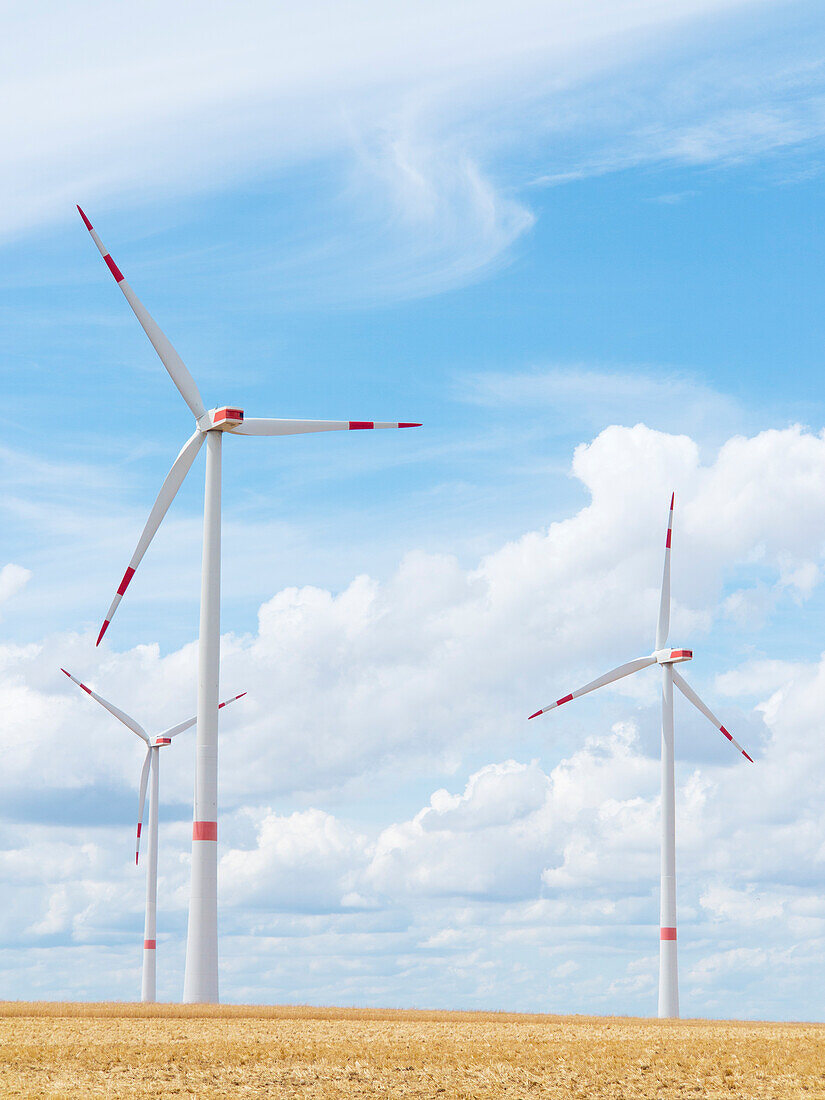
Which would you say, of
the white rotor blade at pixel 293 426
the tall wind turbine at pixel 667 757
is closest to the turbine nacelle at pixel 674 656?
the tall wind turbine at pixel 667 757

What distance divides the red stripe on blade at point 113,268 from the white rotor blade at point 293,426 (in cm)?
Answer: 1008

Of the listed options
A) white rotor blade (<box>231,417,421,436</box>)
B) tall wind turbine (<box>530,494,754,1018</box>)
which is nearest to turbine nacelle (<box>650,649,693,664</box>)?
tall wind turbine (<box>530,494,754,1018</box>)

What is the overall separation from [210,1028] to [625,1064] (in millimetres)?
14625

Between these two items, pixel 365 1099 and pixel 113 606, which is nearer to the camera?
pixel 365 1099

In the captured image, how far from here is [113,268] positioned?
7150 centimetres

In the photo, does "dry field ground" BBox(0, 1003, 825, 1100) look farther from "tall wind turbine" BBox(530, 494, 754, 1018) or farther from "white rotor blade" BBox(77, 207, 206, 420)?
"white rotor blade" BBox(77, 207, 206, 420)

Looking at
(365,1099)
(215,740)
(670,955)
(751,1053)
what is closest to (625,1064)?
(751,1053)

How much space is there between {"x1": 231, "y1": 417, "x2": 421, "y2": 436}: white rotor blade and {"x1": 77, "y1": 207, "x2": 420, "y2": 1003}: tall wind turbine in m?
0.05

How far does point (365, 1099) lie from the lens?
39.7 metres

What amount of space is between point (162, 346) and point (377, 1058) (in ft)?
130

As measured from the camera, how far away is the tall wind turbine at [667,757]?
77.1 metres

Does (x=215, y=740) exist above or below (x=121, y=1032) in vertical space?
above

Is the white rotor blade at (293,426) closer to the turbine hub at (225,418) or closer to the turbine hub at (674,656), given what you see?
the turbine hub at (225,418)

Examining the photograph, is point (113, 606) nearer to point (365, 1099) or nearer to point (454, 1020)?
point (454, 1020)
